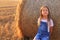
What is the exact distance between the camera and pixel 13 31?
6.79 meters

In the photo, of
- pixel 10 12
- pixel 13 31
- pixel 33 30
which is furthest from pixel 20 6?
pixel 10 12

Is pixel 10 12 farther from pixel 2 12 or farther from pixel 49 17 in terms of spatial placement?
pixel 49 17

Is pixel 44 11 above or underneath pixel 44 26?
above

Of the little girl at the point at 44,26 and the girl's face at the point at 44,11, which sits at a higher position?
the girl's face at the point at 44,11

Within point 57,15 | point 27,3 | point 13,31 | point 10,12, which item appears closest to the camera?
point 57,15

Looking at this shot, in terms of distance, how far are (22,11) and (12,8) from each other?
8.04 feet

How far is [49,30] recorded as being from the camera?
5.41m

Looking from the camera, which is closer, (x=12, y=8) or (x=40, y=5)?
(x=40, y=5)

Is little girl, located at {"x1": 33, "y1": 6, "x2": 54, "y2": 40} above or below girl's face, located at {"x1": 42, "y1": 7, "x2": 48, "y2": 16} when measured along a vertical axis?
below

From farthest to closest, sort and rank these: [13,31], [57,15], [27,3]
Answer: [13,31] < [27,3] < [57,15]

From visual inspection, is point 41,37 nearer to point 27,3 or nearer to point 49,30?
point 49,30

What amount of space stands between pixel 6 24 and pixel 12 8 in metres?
1.11

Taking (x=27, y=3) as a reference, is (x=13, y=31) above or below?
below

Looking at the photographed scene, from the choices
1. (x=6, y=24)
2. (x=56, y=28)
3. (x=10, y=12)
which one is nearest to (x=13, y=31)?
(x=6, y=24)
